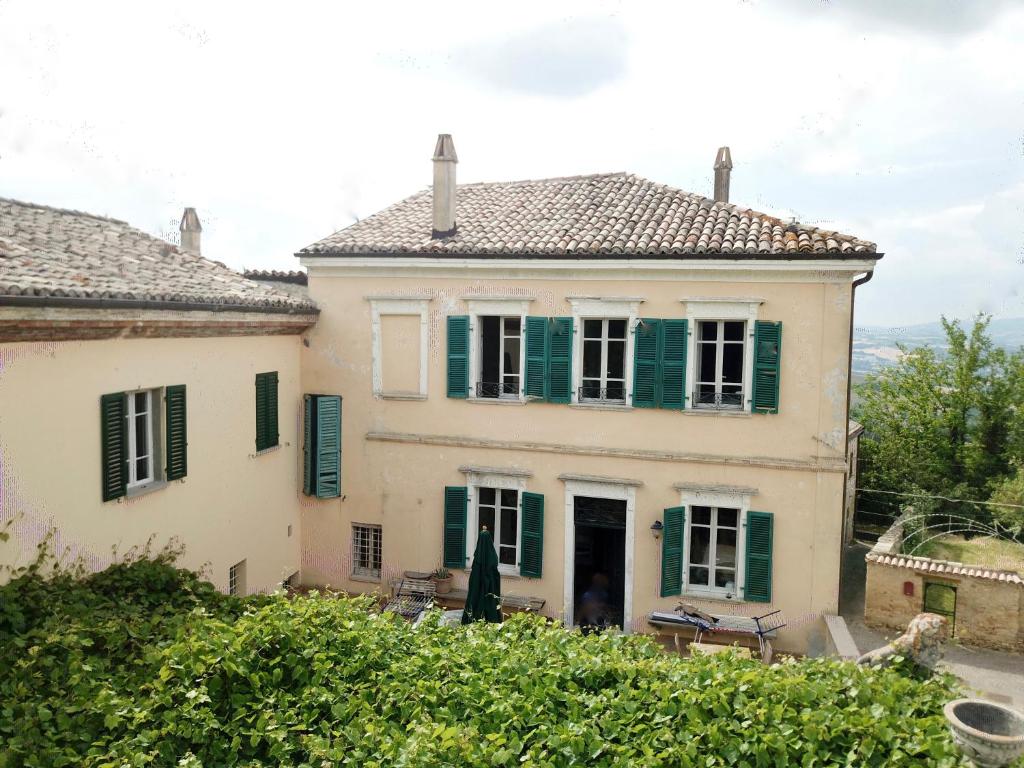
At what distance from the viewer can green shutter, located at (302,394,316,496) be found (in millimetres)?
15281

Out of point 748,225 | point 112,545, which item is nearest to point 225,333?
point 112,545

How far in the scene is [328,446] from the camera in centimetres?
1544

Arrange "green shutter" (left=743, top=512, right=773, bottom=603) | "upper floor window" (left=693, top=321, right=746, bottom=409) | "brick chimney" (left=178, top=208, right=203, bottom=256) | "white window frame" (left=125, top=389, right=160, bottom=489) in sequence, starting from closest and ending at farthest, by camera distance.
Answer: "white window frame" (left=125, top=389, right=160, bottom=489), "green shutter" (left=743, top=512, right=773, bottom=603), "upper floor window" (left=693, top=321, right=746, bottom=409), "brick chimney" (left=178, top=208, right=203, bottom=256)

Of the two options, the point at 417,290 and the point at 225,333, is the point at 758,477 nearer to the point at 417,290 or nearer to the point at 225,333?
the point at 417,290

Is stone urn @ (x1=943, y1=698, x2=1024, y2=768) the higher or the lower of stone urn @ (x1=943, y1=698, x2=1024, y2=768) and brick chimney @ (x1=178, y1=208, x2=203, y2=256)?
the lower

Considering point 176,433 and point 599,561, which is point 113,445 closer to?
point 176,433

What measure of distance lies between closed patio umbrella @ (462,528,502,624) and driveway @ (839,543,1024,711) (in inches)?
267

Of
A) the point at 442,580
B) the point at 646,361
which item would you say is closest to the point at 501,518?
the point at 442,580

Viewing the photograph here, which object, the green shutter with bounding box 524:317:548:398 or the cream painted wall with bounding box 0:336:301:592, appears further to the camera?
the green shutter with bounding box 524:317:548:398

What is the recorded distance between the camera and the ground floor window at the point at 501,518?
1509 centimetres

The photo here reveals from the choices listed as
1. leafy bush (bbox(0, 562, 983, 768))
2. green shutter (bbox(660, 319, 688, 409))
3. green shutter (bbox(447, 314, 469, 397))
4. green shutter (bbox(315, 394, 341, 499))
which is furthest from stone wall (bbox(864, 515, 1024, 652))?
green shutter (bbox(315, 394, 341, 499))

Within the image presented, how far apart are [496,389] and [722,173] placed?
6.69 meters

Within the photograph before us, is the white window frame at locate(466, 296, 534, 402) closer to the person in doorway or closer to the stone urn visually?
the person in doorway

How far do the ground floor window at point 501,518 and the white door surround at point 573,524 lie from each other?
107 centimetres
